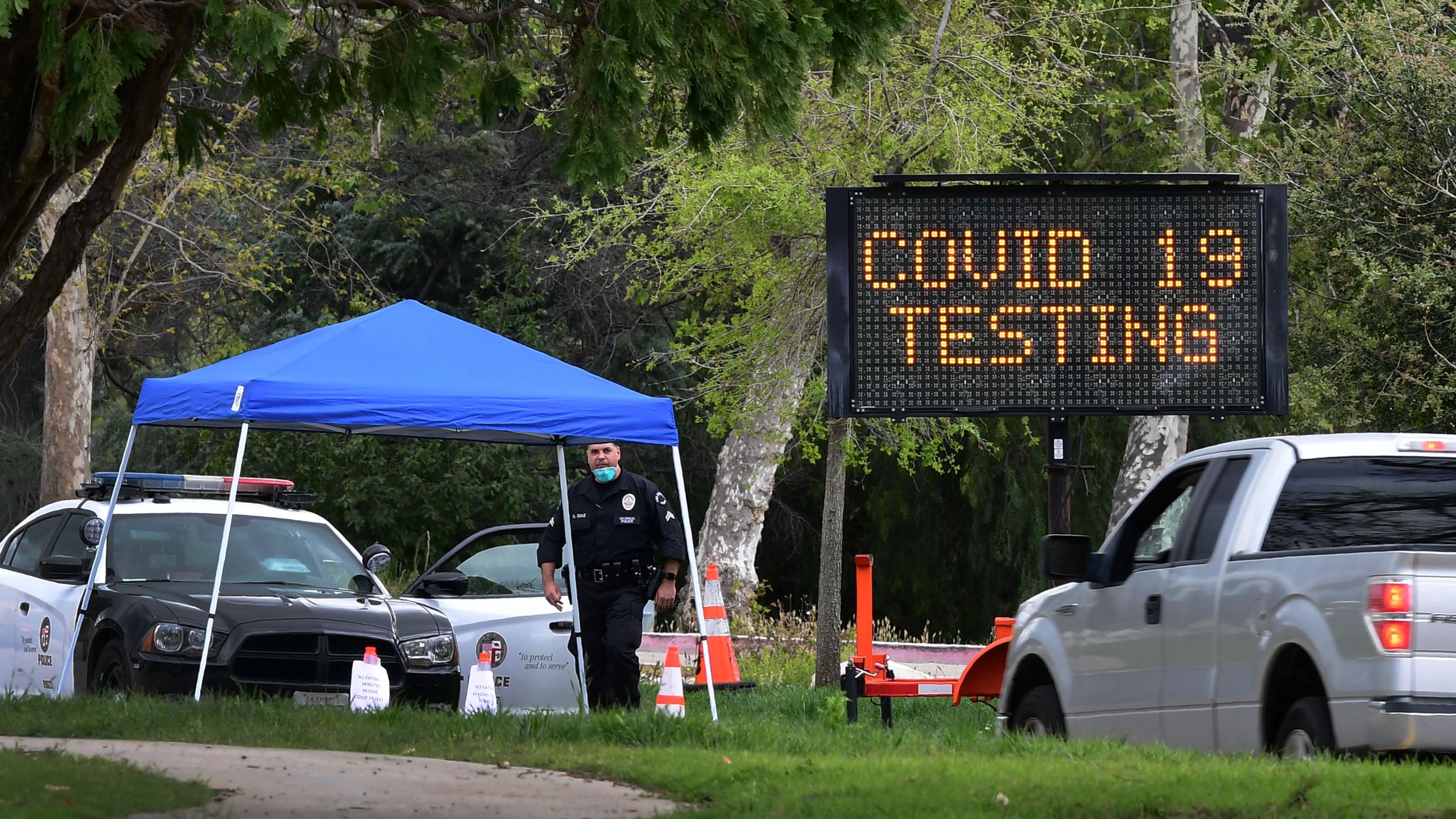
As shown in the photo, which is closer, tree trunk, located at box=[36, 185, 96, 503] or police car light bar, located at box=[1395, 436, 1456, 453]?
police car light bar, located at box=[1395, 436, 1456, 453]

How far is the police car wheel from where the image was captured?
448 inches

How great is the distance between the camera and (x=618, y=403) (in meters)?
11.7

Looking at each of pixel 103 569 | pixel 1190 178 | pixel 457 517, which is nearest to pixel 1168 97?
pixel 457 517

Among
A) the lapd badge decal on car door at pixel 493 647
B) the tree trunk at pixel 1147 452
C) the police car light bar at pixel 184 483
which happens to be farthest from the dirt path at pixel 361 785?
the tree trunk at pixel 1147 452

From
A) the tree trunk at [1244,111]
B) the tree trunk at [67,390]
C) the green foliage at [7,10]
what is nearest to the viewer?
the green foliage at [7,10]

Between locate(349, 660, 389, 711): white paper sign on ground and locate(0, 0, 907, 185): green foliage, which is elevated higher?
locate(0, 0, 907, 185): green foliage

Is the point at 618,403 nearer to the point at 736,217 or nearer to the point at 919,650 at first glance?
the point at 736,217

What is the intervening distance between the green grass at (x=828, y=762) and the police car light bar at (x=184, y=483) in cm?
258

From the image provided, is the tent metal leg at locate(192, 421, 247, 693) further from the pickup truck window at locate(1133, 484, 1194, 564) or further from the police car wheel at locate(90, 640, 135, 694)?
the pickup truck window at locate(1133, 484, 1194, 564)

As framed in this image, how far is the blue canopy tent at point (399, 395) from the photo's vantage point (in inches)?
444

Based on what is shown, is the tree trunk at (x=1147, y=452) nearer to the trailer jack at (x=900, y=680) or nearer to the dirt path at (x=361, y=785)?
the trailer jack at (x=900, y=680)

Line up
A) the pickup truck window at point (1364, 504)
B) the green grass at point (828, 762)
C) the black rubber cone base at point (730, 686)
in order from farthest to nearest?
the black rubber cone base at point (730, 686) < the pickup truck window at point (1364, 504) < the green grass at point (828, 762)

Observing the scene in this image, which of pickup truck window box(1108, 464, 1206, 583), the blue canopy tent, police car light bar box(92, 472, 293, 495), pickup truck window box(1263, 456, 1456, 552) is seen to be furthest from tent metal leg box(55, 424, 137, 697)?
pickup truck window box(1263, 456, 1456, 552)

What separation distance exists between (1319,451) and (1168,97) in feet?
63.1
